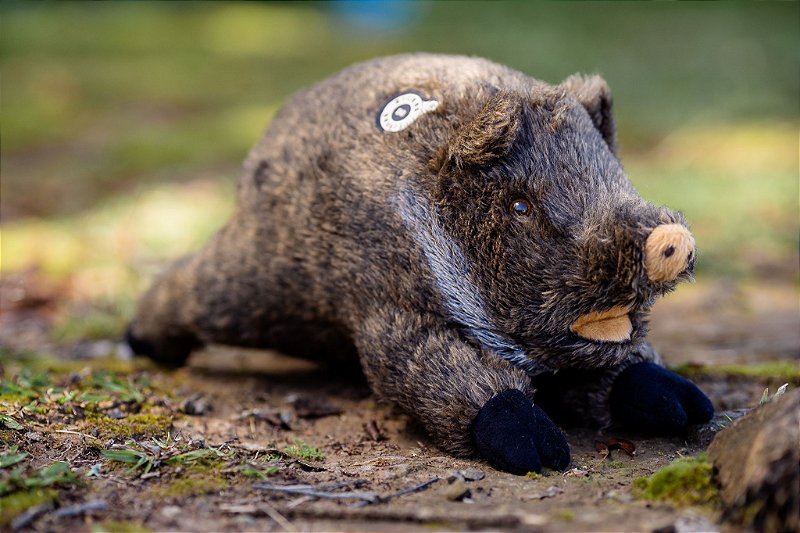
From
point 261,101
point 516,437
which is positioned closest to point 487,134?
point 516,437

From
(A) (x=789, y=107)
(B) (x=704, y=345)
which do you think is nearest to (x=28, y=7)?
(A) (x=789, y=107)

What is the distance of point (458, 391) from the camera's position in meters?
3.45

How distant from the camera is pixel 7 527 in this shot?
101 inches

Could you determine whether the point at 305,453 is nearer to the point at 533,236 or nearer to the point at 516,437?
the point at 516,437

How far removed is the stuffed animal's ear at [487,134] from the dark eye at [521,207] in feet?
0.67

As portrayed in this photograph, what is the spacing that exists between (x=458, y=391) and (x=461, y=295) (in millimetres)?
405

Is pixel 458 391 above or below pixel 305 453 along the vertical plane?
above

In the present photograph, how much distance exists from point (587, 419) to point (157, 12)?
21421 mm

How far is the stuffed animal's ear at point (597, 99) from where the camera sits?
4031 mm

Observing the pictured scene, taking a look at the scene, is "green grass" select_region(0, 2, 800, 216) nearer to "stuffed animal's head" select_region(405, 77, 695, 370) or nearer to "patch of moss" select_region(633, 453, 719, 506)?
"stuffed animal's head" select_region(405, 77, 695, 370)

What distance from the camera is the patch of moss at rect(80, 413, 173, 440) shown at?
11.8 feet

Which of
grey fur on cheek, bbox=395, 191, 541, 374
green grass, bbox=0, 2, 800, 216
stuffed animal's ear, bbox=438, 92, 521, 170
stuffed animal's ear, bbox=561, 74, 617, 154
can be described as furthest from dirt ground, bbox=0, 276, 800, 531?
green grass, bbox=0, 2, 800, 216

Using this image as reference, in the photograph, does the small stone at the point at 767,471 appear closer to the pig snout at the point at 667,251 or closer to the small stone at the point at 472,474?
the pig snout at the point at 667,251

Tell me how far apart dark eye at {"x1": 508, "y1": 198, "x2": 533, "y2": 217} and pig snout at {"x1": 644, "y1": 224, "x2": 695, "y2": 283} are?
556 mm
